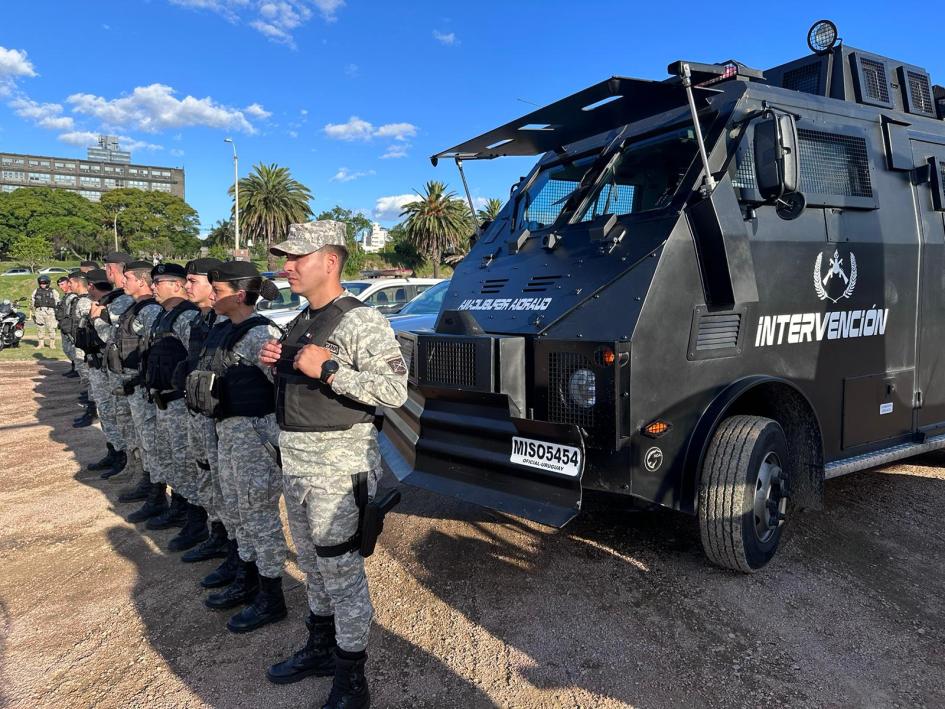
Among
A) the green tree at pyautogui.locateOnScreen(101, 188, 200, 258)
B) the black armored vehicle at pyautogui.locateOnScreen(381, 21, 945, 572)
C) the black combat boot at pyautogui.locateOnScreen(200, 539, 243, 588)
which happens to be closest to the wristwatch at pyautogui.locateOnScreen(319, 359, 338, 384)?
the black armored vehicle at pyautogui.locateOnScreen(381, 21, 945, 572)

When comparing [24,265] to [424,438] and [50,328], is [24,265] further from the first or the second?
[424,438]

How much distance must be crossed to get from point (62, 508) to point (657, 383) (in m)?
4.69

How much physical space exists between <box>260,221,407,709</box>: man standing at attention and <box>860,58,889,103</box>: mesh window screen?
414 cm

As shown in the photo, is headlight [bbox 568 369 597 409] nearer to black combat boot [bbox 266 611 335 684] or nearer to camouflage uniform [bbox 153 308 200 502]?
black combat boot [bbox 266 611 335 684]

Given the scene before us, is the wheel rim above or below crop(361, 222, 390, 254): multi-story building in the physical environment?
below

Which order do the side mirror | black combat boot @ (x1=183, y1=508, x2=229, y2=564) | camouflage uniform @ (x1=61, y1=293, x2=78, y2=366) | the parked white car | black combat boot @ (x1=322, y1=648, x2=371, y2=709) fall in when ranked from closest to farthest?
black combat boot @ (x1=322, y1=648, x2=371, y2=709) < the side mirror < black combat boot @ (x1=183, y1=508, x2=229, y2=564) < camouflage uniform @ (x1=61, y1=293, x2=78, y2=366) < the parked white car

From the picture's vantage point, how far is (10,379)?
38.6 feet

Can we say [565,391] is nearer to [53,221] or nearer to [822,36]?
[822,36]

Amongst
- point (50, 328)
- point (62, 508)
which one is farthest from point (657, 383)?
point (50, 328)

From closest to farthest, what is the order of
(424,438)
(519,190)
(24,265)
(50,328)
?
(424,438), (519,190), (50,328), (24,265)

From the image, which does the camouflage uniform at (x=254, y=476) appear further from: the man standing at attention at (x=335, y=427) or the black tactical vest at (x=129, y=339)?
the black tactical vest at (x=129, y=339)

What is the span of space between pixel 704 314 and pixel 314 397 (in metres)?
2.06

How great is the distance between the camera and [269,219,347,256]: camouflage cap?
258cm

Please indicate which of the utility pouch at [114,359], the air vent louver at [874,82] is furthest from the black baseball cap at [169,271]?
the air vent louver at [874,82]
